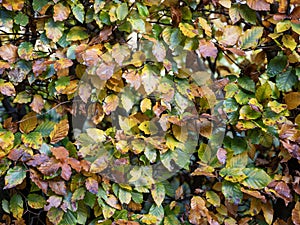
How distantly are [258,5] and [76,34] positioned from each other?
2.16 ft

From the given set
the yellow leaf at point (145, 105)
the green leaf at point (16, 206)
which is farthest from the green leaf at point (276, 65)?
the green leaf at point (16, 206)

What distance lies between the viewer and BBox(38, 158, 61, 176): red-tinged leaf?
4.43 feet

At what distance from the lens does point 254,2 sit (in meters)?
1.42

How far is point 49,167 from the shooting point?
1.36 metres

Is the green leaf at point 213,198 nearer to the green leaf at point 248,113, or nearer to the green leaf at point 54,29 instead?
the green leaf at point 248,113

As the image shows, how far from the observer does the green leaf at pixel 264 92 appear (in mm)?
1447

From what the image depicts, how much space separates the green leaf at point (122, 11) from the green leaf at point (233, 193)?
72 centimetres

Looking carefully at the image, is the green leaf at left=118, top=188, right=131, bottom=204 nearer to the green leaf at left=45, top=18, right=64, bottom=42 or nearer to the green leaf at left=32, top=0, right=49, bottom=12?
the green leaf at left=45, top=18, right=64, bottom=42

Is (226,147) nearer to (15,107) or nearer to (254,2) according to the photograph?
(254,2)

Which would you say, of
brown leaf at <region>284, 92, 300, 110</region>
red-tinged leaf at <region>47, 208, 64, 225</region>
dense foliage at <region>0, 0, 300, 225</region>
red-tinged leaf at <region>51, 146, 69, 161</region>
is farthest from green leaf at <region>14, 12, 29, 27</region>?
brown leaf at <region>284, 92, 300, 110</region>

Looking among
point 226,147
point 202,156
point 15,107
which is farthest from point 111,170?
point 15,107

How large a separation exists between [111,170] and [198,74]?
0.48 m

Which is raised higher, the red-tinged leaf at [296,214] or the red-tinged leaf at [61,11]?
the red-tinged leaf at [61,11]

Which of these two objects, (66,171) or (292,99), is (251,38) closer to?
(292,99)
